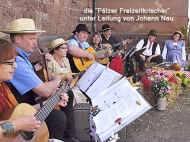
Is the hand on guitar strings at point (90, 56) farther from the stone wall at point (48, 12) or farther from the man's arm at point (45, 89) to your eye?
the man's arm at point (45, 89)

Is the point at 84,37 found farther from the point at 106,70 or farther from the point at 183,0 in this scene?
the point at 183,0

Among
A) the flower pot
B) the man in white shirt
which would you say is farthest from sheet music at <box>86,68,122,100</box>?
the man in white shirt

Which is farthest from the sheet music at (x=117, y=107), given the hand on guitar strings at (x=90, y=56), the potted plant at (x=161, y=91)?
the potted plant at (x=161, y=91)

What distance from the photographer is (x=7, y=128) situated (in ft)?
10.6

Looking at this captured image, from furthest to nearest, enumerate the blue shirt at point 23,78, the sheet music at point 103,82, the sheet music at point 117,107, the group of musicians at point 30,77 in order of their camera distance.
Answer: the sheet music at point 103,82, the sheet music at point 117,107, the blue shirt at point 23,78, the group of musicians at point 30,77

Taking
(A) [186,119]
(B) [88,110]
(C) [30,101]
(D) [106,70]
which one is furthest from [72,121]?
(A) [186,119]

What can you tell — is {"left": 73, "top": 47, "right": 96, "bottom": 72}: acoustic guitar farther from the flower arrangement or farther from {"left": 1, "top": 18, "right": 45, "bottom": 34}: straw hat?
{"left": 1, "top": 18, "right": 45, "bottom": 34}: straw hat

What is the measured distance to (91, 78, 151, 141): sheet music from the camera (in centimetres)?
488

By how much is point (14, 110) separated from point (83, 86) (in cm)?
180

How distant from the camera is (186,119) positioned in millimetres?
6957

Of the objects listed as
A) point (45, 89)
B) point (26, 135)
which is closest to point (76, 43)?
point (45, 89)

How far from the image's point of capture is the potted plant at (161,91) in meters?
7.25

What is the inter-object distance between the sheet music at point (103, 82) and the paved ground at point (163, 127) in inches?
36.5

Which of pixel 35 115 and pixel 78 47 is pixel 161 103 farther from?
pixel 35 115
